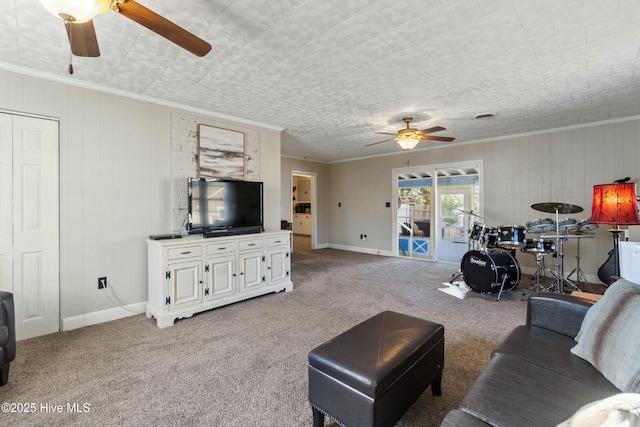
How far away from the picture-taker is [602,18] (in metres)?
1.96

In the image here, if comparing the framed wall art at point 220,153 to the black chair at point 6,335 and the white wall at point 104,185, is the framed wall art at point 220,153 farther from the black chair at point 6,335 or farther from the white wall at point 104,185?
the black chair at point 6,335

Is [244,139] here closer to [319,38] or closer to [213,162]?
[213,162]

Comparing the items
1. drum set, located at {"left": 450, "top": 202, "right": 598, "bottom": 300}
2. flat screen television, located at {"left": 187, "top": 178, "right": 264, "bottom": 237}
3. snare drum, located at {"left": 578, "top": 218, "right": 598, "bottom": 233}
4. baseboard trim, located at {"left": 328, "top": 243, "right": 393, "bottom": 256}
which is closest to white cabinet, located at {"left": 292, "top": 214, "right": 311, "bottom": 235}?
baseboard trim, located at {"left": 328, "top": 243, "right": 393, "bottom": 256}

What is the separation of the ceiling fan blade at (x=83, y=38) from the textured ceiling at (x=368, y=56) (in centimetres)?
43

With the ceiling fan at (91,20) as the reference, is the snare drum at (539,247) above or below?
below

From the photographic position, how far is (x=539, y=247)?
3822 mm

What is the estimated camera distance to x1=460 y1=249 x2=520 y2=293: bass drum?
3.69 metres

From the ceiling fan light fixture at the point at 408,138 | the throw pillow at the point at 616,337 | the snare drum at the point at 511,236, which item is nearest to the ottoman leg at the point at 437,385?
the throw pillow at the point at 616,337

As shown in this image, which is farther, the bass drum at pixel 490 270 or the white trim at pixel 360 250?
the white trim at pixel 360 250

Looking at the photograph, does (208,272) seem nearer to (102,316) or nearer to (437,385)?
(102,316)

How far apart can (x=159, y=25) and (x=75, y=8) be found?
35cm

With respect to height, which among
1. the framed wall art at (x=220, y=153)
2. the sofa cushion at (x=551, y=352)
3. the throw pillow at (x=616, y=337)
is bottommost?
the sofa cushion at (x=551, y=352)

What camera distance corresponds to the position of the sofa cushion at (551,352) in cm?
132

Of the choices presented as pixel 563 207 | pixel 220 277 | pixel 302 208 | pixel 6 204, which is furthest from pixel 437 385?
pixel 302 208
